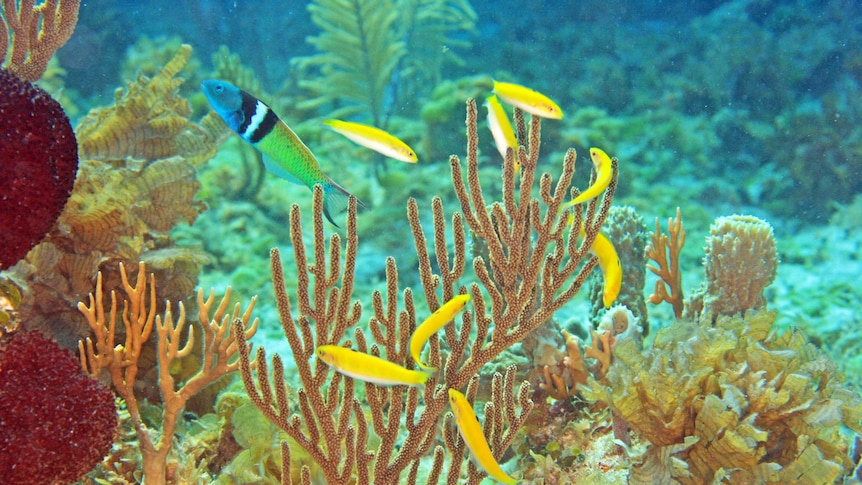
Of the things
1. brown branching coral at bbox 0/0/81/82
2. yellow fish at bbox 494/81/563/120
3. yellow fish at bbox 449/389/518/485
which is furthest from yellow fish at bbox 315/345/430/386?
brown branching coral at bbox 0/0/81/82

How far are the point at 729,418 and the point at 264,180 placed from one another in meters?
7.90

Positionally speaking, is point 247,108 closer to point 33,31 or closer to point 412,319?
point 412,319

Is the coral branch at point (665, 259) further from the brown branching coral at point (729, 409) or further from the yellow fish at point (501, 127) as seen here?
the yellow fish at point (501, 127)

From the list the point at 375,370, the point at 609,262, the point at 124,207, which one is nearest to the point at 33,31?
the point at 124,207

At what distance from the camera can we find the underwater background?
7.38 ft

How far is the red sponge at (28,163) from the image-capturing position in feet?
6.31

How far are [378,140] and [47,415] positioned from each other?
1.76 m

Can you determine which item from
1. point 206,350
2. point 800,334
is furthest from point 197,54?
point 800,334

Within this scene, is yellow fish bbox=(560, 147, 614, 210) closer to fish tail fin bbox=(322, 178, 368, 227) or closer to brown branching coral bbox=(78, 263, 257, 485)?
fish tail fin bbox=(322, 178, 368, 227)

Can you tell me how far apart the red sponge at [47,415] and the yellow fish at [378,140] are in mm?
1549

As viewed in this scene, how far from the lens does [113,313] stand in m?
2.60

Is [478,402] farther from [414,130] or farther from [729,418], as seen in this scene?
[414,130]

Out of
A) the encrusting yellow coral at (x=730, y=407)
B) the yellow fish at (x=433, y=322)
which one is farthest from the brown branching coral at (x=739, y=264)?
the yellow fish at (x=433, y=322)

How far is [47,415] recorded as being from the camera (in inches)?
80.4
